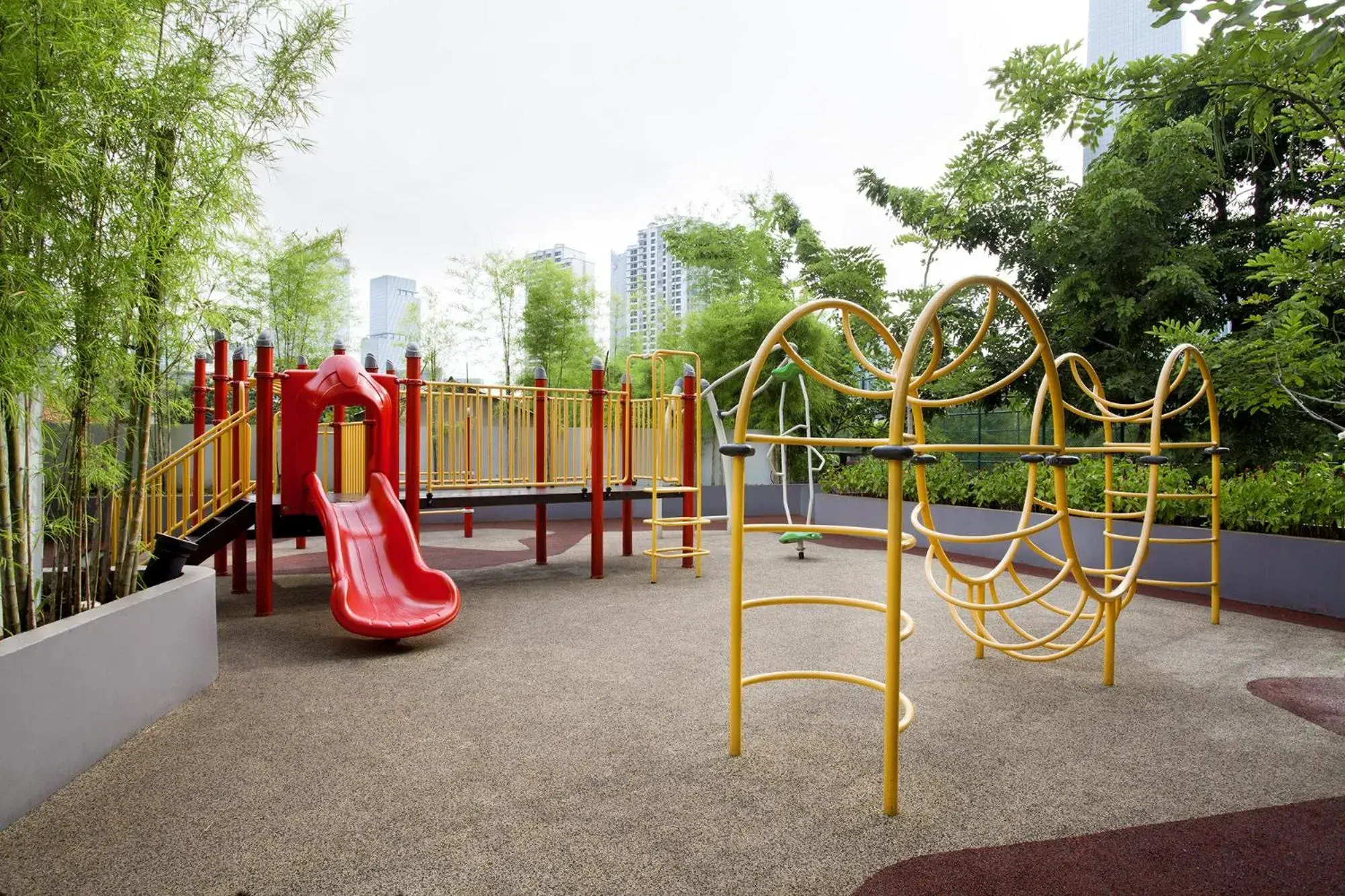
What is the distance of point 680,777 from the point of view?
2090 millimetres

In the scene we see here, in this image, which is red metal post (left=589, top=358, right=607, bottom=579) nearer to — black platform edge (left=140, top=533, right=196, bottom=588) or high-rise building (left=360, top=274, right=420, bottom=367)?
black platform edge (left=140, top=533, right=196, bottom=588)

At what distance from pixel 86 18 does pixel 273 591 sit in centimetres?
399

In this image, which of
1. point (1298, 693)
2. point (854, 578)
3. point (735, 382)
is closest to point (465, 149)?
point (735, 382)

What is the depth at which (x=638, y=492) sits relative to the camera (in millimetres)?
A: 6109

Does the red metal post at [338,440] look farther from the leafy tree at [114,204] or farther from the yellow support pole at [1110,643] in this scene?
the yellow support pole at [1110,643]

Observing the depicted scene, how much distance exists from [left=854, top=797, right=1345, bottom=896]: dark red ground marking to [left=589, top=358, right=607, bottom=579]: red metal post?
4.19 metres

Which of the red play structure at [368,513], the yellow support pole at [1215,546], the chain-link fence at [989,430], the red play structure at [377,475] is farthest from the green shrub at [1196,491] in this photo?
the red play structure at [368,513]

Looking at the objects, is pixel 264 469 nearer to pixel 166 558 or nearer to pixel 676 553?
pixel 166 558

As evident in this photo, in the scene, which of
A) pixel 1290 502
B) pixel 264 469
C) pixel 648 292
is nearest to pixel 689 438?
pixel 264 469

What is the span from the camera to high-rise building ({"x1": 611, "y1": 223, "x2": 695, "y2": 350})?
44.9 feet

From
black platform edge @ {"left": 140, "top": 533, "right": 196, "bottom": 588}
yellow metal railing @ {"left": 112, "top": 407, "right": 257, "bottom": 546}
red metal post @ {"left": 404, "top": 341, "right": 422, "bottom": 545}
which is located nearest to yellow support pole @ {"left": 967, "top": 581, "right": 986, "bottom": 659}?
red metal post @ {"left": 404, "top": 341, "right": 422, "bottom": 545}

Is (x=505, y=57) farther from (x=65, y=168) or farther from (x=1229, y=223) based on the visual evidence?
(x=1229, y=223)

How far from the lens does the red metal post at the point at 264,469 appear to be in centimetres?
426

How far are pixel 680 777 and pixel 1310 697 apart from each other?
2.64m
